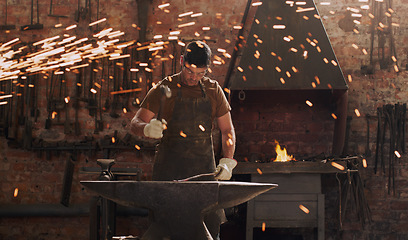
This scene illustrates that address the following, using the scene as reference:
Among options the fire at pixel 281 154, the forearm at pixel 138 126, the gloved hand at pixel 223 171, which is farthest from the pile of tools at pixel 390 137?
the forearm at pixel 138 126

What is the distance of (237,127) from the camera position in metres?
4.38

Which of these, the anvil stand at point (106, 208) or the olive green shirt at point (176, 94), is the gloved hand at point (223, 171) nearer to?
the olive green shirt at point (176, 94)

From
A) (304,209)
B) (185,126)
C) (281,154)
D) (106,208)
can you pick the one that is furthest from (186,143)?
(281,154)

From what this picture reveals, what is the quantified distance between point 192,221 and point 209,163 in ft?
2.28

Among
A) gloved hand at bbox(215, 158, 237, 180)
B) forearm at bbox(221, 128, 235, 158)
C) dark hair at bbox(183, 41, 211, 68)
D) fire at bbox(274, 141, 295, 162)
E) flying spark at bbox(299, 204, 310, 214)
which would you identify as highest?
dark hair at bbox(183, 41, 211, 68)

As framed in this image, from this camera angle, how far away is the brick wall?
430 centimetres

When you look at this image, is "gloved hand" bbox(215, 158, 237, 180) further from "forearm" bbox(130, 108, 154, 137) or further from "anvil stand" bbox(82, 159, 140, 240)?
"anvil stand" bbox(82, 159, 140, 240)

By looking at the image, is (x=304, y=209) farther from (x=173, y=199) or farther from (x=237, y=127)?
(x=173, y=199)

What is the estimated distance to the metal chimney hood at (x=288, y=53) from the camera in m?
3.89

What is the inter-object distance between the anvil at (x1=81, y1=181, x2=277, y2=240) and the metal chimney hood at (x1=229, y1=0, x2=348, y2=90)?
6.74 feet

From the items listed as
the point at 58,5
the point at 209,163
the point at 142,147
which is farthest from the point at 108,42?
the point at 209,163

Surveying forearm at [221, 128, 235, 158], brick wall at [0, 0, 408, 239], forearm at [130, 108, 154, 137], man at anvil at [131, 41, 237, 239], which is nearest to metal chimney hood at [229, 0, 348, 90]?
brick wall at [0, 0, 408, 239]

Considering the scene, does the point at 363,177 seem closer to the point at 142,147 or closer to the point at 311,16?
the point at 311,16

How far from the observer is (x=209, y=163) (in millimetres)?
2605
